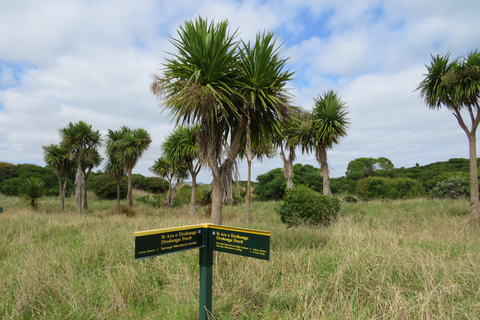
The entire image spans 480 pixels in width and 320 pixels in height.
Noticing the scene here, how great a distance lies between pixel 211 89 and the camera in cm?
570

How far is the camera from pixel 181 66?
6129 millimetres

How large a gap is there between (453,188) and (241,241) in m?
26.2

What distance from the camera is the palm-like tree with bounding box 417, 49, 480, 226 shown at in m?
10.4

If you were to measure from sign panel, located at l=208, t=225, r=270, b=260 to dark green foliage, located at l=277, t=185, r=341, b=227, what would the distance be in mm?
6886

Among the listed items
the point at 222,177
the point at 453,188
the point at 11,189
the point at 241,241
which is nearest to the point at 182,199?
the point at 222,177

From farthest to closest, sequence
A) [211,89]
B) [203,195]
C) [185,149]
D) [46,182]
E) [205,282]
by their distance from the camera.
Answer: [46,182] < [203,195] < [185,149] < [211,89] < [205,282]

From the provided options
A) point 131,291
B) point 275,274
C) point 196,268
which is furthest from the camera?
point 196,268

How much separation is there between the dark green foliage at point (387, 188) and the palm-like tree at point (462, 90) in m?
18.1

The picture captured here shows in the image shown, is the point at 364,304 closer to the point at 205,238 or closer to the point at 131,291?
the point at 205,238

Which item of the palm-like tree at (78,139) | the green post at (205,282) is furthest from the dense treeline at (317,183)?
the green post at (205,282)

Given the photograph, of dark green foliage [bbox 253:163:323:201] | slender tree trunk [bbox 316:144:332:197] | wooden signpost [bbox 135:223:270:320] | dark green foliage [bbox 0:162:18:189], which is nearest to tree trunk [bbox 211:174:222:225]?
wooden signpost [bbox 135:223:270:320]

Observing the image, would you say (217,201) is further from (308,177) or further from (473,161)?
(308,177)

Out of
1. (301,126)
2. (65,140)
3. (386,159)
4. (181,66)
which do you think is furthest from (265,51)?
(386,159)

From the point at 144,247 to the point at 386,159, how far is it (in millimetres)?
55831
